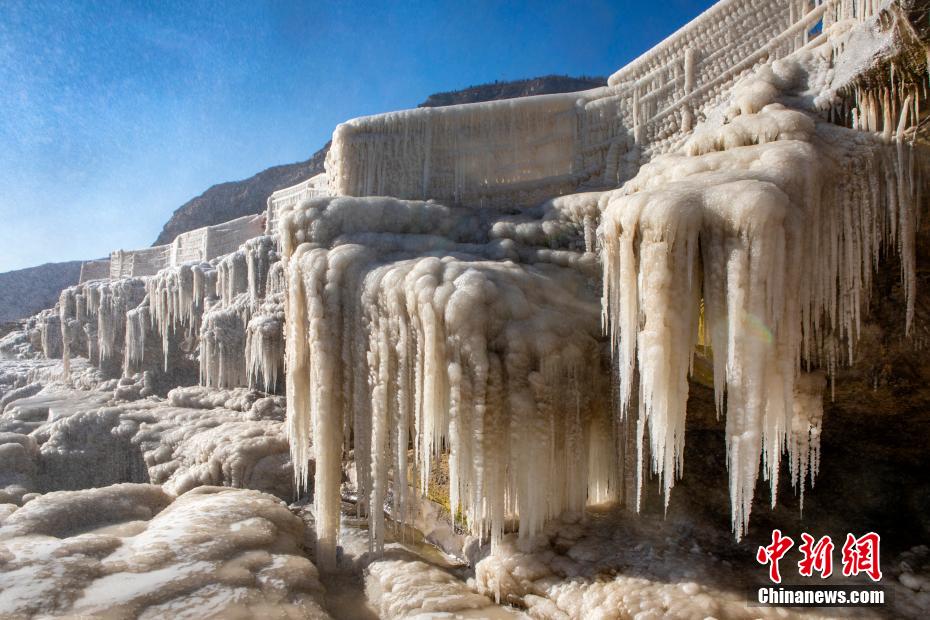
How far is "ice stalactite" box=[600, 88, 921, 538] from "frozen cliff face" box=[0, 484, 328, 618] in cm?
419

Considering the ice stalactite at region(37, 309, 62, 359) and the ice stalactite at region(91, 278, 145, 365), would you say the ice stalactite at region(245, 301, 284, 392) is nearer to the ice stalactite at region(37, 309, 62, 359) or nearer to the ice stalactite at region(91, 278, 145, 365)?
the ice stalactite at region(91, 278, 145, 365)

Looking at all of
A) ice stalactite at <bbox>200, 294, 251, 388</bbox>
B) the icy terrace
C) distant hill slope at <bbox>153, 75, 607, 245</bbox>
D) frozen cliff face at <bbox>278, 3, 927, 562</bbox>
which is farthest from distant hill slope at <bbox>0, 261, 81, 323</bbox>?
frozen cliff face at <bbox>278, 3, 927, 562</bbox>

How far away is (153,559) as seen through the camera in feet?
18.8

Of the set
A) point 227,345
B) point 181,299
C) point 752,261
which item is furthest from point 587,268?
point 181,299

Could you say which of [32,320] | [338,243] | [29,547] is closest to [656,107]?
[338,243]

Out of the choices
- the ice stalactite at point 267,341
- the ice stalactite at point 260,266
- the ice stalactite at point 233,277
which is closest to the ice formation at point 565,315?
the ice stalactite at point 267,341

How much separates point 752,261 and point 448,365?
9.06 feet

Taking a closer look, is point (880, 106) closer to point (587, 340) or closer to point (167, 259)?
point (587, 340)

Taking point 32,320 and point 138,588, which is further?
point 32,320

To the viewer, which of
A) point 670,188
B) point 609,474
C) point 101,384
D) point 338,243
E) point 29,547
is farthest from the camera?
point 101,384

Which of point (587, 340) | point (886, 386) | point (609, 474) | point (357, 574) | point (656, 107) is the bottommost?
point (357, 574)

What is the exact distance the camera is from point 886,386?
5.85 meters

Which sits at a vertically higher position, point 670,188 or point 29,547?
point 670,188

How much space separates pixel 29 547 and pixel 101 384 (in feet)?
42.8
